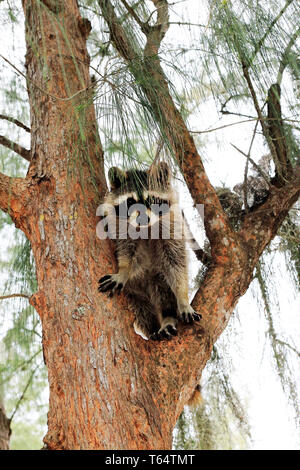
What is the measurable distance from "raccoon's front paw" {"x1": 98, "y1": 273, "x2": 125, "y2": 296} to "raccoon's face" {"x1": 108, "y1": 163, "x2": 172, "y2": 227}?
581 mm

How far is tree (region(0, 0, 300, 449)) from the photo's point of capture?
1.87m

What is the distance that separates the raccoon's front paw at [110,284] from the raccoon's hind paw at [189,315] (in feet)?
1.29

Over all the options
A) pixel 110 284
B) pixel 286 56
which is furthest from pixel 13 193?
pixel 286 56

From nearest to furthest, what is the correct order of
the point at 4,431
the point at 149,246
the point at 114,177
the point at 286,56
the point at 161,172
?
the point at 286,56 < the point at 161,172 < the point at 114,177 < the point at 149,246 < the point at 4,431

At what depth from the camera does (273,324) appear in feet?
10.4

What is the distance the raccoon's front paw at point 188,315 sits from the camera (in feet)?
7.91

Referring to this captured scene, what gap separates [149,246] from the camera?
3.25 meters

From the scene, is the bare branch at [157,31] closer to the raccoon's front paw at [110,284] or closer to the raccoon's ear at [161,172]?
the raccoon's ear at [161,172]

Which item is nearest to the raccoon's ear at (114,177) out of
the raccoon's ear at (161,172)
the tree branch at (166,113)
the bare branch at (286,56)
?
the raccoon's ear at (161,172)

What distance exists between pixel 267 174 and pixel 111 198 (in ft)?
3.17

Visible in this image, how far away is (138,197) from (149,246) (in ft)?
1.68

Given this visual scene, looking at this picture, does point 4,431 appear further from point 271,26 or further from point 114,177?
point 271,26

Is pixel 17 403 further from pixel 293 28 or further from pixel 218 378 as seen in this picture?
pixel 293 28

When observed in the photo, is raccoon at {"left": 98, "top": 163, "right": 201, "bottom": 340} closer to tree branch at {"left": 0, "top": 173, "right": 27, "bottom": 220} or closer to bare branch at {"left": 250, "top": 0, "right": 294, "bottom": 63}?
tree branch at {"left": 0, "top": 173, "right": 27, "bottom": 220}
